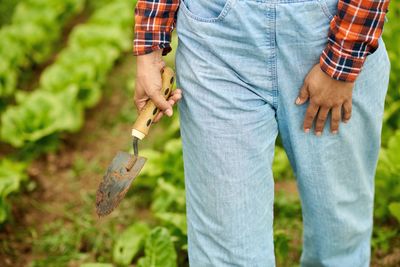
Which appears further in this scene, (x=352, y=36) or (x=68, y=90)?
(x=68, y=90)

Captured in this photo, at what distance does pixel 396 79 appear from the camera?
3.14 m

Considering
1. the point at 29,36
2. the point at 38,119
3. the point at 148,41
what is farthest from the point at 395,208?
the point at 29,36

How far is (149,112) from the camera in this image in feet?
5.46

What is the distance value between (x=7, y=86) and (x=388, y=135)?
2.32 meters

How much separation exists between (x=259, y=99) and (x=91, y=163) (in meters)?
2.06

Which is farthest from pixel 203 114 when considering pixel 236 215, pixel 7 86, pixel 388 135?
pixel 7 86

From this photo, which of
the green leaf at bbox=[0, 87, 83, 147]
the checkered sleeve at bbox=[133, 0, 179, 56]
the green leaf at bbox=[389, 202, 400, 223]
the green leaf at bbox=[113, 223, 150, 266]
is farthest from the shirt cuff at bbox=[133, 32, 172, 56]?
the green leaf at bbox=[0, 87, 83, 147]

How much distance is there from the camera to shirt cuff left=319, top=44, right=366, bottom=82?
1428 mm

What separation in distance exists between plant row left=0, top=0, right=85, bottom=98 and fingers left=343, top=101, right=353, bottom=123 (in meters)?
2.67

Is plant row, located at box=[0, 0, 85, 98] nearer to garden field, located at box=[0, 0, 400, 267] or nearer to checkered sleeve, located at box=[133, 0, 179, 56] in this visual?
garden field, located at box=[0, 0, 400, 267]

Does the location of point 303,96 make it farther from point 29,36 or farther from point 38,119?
point 29,36

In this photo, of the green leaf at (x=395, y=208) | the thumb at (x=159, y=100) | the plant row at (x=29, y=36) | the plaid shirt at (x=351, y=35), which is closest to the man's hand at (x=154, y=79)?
the thumb at (x=159, y=100)

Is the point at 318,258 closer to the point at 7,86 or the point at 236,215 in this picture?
the point at 236,215

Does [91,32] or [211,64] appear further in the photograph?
[91,32]
